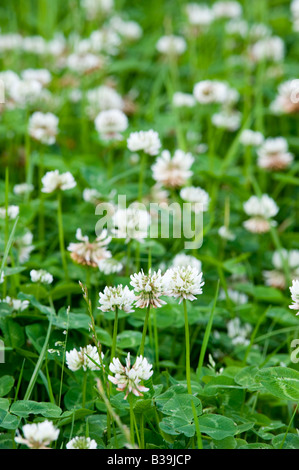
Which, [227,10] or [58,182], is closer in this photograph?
[58,182]

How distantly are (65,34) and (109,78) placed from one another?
0.50 metres

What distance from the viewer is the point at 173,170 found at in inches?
67.9

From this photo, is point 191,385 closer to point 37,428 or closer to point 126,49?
point 37,428

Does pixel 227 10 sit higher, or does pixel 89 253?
pixel 227 10

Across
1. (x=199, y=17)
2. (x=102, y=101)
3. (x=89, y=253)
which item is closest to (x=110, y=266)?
(x=89, y=253)

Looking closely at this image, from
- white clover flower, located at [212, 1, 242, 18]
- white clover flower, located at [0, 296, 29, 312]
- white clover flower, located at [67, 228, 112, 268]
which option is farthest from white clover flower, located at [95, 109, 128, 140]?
white clover flower, located at [212, 1, 242, 18]

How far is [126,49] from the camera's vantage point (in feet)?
9.60

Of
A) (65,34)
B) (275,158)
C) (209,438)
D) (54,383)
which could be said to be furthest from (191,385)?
(65,34)

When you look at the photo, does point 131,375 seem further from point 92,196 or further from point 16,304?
point 92,196

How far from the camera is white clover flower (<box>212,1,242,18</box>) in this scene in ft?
10.1

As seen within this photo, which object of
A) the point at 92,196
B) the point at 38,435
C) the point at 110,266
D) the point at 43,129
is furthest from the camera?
the point at 43,129

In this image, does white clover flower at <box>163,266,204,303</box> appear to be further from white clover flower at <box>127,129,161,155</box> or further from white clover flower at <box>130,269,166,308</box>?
white clover flower at <box>127,129,161,155</box>

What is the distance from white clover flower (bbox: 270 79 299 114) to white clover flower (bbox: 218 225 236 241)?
67 centimetres

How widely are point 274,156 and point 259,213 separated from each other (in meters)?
0.36
